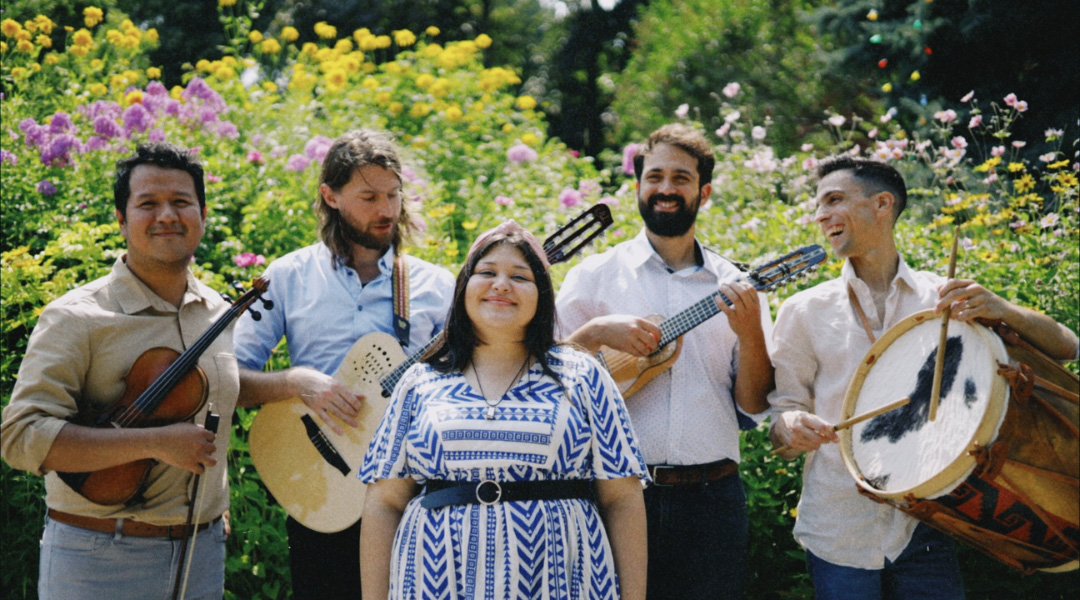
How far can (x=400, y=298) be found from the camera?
3.46 m

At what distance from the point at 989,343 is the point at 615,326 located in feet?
3.60

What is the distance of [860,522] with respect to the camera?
3115mm

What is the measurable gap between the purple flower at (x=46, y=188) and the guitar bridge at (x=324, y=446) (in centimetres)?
290

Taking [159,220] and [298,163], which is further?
[298,163]

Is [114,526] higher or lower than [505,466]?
lower

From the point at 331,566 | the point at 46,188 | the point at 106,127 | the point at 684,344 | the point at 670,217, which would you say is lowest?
the point at 331,566

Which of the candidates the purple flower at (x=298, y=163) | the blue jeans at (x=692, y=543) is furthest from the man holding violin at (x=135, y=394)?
the purple flower at (x=298, y=163)

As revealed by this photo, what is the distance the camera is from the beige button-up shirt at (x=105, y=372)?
2771mm

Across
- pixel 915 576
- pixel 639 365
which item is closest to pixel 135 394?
pixel 639 365

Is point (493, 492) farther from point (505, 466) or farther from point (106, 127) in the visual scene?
point (106, 127)

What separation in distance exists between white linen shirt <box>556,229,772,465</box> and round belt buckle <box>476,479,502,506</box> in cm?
91

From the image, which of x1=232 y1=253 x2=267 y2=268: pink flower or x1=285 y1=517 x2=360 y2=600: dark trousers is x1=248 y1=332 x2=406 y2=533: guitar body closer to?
x1=285 y1=517 x2=360 y2=600: dark trousers

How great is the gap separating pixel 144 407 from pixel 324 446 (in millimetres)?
718

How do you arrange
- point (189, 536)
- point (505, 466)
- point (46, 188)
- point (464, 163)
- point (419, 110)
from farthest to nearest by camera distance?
point (419, 110), point (464, 163), point (46, 188), point (189, 536), point (505, 466)
